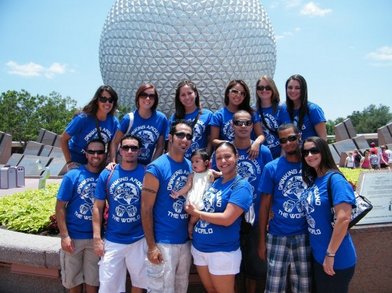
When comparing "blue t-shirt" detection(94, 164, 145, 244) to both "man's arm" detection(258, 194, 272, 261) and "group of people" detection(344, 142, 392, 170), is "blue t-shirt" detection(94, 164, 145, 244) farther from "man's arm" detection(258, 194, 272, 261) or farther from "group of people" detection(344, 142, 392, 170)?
"group of people" detection(344, 142, 392, 170)

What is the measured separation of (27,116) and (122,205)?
30807 millimetres

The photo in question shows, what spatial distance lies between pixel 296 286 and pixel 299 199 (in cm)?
75

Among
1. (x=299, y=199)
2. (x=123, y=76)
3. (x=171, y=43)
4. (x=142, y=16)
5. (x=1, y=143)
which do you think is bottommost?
(x=1, y=143)

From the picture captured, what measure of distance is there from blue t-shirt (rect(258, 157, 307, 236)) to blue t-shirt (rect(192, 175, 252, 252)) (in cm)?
32

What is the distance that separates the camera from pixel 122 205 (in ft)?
12.0

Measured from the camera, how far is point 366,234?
460 cm

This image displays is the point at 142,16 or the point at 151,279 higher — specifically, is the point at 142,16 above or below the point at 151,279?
above

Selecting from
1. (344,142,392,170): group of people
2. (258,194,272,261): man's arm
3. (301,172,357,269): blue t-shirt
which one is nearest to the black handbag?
(301,172,357,269): blue t-shirt

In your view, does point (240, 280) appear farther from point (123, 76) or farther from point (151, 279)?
point (123, 76)

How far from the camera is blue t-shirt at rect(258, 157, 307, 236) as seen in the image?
352cm

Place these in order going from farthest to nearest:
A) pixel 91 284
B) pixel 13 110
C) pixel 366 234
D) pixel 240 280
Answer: pixel 13 110
pixel 366 234
pixel 240 280
pixel 91 284

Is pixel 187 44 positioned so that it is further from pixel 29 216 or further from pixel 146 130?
pixel 146 130

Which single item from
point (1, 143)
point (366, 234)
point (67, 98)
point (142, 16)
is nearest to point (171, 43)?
point (142, 16)

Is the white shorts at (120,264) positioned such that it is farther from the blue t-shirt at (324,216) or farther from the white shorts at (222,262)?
the blue t-shirt at (324,216)
